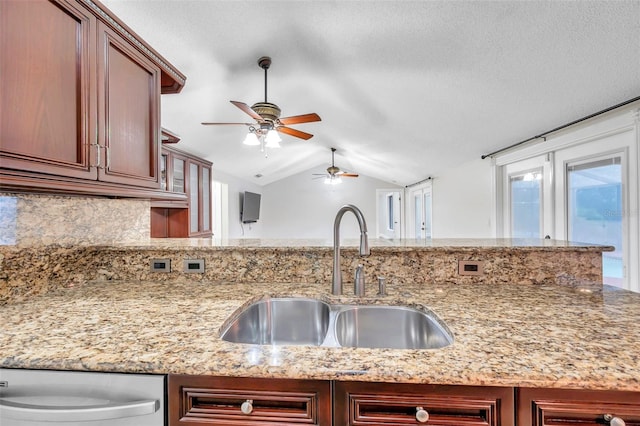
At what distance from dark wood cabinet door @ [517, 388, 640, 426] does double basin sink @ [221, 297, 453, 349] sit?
0.37m

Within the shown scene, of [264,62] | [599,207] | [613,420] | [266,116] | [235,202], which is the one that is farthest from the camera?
[235,202]

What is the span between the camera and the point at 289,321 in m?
1.24

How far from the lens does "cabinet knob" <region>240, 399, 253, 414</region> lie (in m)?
0.69

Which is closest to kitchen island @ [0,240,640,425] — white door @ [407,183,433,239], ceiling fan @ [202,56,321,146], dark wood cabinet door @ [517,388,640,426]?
dark wood cabinet door @ [517,388,640,426]

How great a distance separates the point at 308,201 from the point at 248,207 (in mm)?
2070

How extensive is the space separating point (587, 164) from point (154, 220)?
4.71m

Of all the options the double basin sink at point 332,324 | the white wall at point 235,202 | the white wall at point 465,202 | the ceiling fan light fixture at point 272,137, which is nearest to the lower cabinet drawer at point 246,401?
the double basin sink at point 332,324

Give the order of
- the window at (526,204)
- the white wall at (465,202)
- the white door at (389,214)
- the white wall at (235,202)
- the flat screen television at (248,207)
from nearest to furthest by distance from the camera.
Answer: the window at (526,204) → the white wall at (465,202) → the white wall at (235,202) → the flat screen television at (248,207) → the white door at (389,214)

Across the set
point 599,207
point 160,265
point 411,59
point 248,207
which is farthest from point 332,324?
point 248,207

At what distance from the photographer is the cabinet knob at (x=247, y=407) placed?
692mm

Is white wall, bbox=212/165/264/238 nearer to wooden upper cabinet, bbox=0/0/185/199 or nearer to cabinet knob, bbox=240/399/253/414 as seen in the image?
wooden upper cabinet, bbox=0/0/185/199

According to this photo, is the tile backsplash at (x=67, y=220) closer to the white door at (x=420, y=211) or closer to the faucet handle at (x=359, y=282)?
the faucet handle at (x=359, y=282)

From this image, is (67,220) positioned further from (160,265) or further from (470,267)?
(470,267)

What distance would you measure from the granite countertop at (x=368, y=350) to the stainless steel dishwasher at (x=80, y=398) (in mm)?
30
